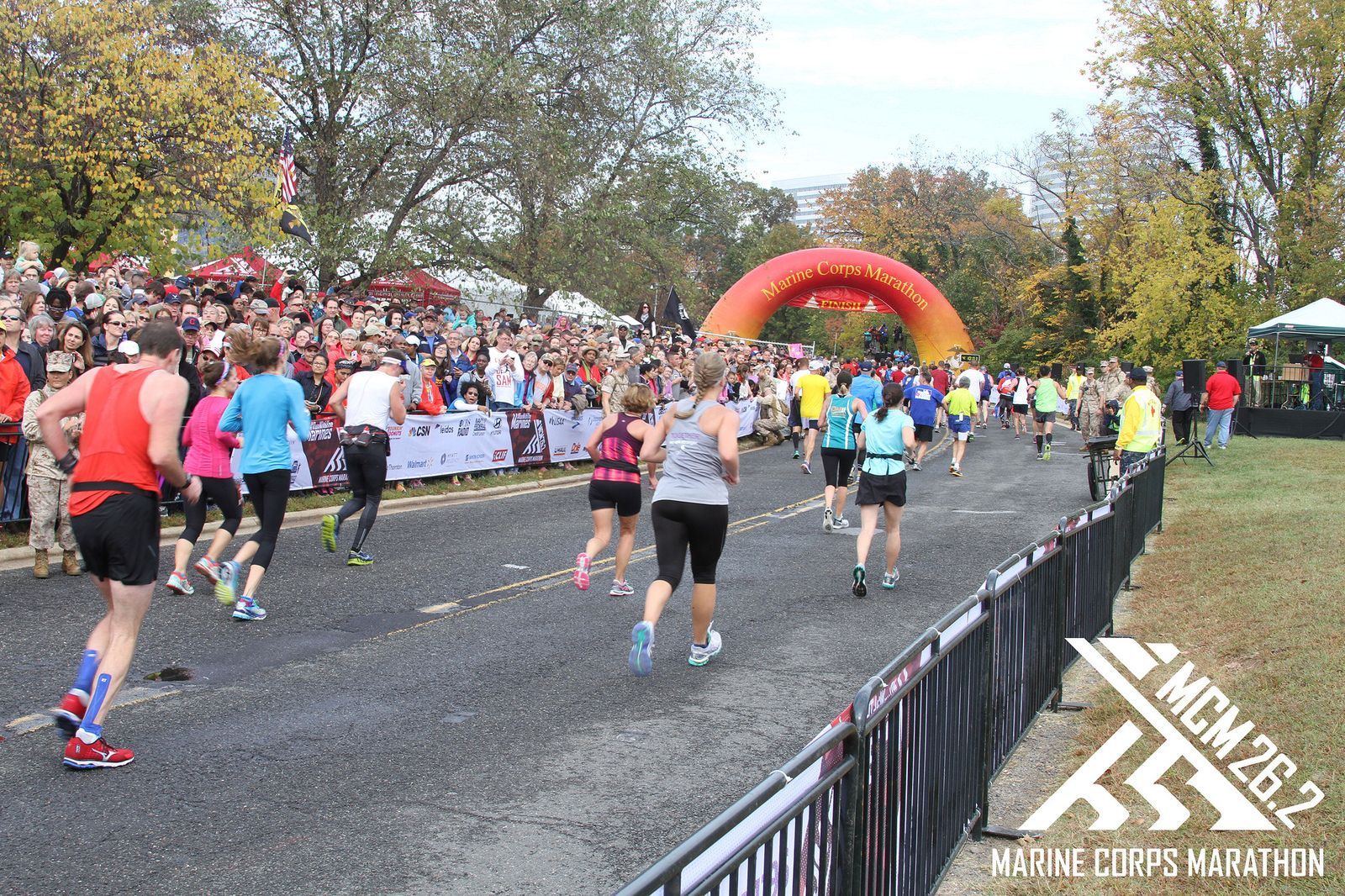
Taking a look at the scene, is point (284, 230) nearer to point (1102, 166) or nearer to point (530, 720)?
point (530, 720)

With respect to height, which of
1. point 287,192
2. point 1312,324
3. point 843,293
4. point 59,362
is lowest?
point 59,362

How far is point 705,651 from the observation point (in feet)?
24.1

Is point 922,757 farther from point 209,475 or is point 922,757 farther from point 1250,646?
point 209,475

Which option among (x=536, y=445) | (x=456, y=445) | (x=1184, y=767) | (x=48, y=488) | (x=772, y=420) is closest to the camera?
(x=1184, y=767)

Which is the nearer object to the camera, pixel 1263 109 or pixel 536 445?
pixel 536 445

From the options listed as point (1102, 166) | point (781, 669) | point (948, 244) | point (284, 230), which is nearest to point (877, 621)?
point (781, 669)

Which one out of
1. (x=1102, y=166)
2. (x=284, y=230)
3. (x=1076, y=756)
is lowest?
(x=1076, y=756)

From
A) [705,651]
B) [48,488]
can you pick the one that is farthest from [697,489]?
[48,488]

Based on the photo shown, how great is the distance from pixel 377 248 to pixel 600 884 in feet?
74.5

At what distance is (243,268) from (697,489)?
1881cm

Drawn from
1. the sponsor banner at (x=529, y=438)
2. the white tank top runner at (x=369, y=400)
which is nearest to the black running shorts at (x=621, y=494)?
the white tank top runner at (x=369, y=400)

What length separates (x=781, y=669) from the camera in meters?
7.28

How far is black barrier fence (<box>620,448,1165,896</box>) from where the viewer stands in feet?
8.04

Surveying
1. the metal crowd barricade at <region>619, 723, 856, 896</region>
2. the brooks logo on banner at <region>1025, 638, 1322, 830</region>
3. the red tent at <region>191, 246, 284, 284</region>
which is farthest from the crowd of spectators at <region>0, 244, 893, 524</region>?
the metal crowd barricade at <region>619, 723, 856, 896</region>
